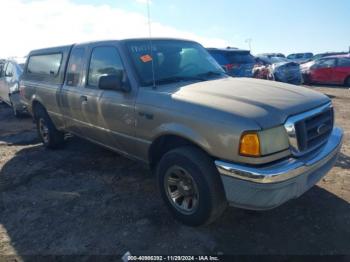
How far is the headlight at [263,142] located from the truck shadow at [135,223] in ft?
3.11

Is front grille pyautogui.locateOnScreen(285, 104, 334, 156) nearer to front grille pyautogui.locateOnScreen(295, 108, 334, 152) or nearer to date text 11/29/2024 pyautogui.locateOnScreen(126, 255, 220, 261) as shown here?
front grille pyautogui.locateOnScreen(295, 108, 334, 152)

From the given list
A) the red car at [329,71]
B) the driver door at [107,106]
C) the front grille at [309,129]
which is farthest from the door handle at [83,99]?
the red car at [329,71]

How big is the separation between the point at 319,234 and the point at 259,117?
1.39 meters

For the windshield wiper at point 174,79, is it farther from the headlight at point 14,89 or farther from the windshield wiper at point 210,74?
the headlight at point 14,89

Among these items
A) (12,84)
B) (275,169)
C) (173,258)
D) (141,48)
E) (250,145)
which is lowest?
(173,258)

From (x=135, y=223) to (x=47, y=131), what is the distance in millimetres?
3486

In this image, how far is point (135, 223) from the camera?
12.0ft

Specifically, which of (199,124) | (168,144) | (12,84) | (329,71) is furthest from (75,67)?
(329,71)

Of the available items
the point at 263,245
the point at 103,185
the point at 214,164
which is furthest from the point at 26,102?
the point at 263,245

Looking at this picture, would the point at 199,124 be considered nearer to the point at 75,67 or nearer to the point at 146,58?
the point at 146,58

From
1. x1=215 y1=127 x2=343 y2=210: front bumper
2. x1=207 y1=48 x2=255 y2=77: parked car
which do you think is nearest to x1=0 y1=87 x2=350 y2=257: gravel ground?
x1=215 y1=127 x2=343 y2=210: front bumper

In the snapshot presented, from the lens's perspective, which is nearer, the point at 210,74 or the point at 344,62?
the point at 210,74

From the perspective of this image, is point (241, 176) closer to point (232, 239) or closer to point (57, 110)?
point (232, 239)

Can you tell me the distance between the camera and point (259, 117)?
2869 mm
